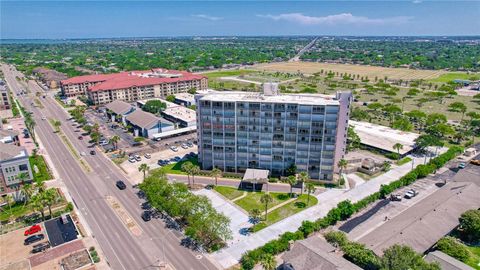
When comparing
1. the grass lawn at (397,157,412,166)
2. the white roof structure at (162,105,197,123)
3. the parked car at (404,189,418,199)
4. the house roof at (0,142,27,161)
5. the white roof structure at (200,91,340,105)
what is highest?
the white roof structure at (200,91,340,105)

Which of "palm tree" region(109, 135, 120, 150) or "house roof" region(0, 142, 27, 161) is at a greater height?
"house roof" region(0, 142, 27, 161)

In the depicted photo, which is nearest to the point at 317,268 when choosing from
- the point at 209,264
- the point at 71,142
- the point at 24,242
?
the point at 209,264

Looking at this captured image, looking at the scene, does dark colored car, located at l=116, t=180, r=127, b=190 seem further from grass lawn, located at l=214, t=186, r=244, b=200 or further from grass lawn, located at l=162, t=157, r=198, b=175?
grass lawn, located at l=214, t=186, r=244, b=200

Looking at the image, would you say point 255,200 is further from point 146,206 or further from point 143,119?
point 143,119

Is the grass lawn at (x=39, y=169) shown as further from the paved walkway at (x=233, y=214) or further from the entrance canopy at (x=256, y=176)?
the entrance canopy at (x=256, y=176)

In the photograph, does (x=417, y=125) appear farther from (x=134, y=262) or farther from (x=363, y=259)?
(x=134, y=262)

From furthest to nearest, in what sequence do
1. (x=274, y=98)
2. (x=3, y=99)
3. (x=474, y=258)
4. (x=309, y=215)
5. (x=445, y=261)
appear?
(x=3, y=99) → (x=274, y=98) → (x=309, y=215) → (x=474, y=258) → (x=445, y=261)

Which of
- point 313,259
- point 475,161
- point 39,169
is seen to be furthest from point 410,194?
point 39,169

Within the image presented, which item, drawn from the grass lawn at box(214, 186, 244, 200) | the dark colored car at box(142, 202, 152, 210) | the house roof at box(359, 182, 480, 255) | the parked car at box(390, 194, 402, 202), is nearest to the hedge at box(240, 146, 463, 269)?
the parked car at box(390, 194, 402, 202)
